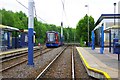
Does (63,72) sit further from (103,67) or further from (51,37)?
(51,37)

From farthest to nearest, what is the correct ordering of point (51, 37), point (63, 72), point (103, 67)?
point (51, 37)
point (63, 72)
point (103, 67)

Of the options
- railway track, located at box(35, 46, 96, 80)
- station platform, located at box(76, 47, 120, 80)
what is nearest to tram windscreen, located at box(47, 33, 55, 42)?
station platform, located at box(76, 47, 120, 80)

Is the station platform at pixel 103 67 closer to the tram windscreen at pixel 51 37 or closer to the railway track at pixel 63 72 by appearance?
the railway track at pixel 63 72

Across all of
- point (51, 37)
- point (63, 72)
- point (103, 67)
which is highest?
point (51, 37)

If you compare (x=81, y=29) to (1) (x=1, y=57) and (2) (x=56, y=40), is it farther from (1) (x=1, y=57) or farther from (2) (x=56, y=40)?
(1) (x=1, y=57)

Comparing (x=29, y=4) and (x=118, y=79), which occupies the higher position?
(x=29, y=4)

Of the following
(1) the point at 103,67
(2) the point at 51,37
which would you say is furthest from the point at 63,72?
(2) the point at 51,37

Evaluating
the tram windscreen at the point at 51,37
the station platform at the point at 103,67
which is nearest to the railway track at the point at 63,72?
the station platform at the point at 103,67

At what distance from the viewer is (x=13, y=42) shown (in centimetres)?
3941

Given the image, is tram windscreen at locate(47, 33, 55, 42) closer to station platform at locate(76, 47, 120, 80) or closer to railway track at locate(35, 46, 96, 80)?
station platform at locate(76, 47, 120, 80)

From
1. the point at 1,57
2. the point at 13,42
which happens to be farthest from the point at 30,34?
the point at 13,42

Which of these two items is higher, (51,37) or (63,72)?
(51,37)

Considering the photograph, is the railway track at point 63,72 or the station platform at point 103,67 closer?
the station platform at point 103,67

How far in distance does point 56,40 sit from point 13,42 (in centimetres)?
1622
